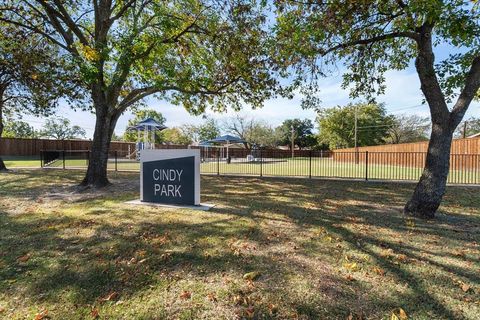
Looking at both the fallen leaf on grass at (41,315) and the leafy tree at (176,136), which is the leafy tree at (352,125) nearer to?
the leafy tree at (176,136)

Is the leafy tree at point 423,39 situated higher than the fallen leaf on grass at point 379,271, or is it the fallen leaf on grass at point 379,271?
the leafy tree at point 423,39

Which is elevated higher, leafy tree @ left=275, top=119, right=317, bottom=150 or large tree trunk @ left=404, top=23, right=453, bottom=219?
leafy tree @ left=275, top=119, right=317, bottom=150

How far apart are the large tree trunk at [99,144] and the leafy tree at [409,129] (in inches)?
1914

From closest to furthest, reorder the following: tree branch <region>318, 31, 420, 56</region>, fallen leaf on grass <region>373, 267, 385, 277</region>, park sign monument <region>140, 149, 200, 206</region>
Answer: fallen leaf on grass <region>373, 267, 385, 277</region> < tree branch <region>318, 31, 420, 56</region> < park sign monument <region>140, 149, 200, 206</region>

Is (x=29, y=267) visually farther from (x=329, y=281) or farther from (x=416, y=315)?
(x=416, y=315)

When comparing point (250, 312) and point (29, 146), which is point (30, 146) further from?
point (250, 312)

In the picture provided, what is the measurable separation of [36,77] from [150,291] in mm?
9424

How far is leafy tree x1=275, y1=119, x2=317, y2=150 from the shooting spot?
63.2 meters

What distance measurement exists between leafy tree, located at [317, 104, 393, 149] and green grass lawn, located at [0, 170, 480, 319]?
1613 inches

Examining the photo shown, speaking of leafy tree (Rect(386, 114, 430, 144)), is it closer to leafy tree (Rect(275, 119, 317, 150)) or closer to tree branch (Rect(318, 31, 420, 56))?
leafy tree (Rect(275, 119, 317, 150))

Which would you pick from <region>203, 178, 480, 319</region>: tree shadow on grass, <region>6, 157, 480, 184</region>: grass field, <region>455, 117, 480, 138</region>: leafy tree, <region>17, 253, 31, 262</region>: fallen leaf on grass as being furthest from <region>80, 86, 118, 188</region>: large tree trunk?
<region>455, 117, 480, 138</region>: leafy tree

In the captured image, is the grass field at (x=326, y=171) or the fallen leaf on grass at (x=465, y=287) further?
the grass field at (x=326, y=171)

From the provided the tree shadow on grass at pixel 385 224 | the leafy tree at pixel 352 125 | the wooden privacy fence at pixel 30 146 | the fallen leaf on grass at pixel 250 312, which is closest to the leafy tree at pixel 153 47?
the tree shadow on grass at pixel 385 224

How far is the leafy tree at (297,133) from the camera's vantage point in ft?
207
